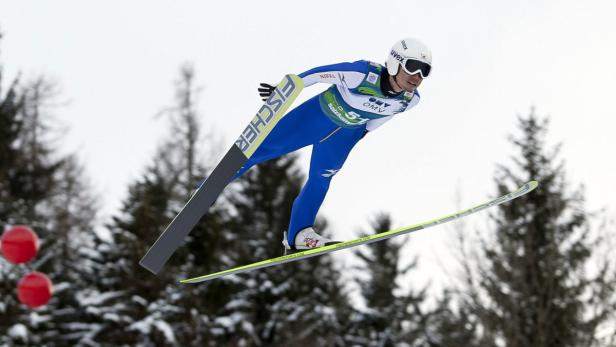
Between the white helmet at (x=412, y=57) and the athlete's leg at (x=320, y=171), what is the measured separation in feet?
2.48

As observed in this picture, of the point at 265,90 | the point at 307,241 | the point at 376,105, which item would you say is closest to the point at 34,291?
the point at 307,241

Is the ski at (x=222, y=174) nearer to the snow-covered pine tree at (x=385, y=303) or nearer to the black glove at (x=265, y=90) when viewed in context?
the black glove at (x=265, y=90)

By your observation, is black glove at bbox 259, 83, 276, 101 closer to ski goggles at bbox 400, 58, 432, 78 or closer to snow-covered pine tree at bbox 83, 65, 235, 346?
ski goggles at bbox 400, 58, 432, 78

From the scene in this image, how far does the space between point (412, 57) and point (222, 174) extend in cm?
128

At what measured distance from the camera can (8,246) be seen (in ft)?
25.0

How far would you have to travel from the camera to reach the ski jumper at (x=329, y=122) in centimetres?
440

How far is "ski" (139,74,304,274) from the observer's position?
425 cm

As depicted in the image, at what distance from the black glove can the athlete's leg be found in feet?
2.16

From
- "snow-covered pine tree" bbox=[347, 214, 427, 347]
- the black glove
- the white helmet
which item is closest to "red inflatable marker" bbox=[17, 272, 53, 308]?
the black glove

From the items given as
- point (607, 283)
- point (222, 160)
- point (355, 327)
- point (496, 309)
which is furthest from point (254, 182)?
point (222, 160)

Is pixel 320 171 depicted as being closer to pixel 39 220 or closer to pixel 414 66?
pixel 414 66

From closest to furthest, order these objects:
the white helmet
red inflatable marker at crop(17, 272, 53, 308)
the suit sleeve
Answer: the white helmet → the suit sleeve → red inflatable marker at crop(17, 272, 53, 308)

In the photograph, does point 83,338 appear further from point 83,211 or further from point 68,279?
point 83,211

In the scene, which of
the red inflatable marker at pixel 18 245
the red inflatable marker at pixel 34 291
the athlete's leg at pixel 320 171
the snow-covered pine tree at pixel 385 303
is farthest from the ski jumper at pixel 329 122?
the snow-covered pine tree at pixel 385 303
